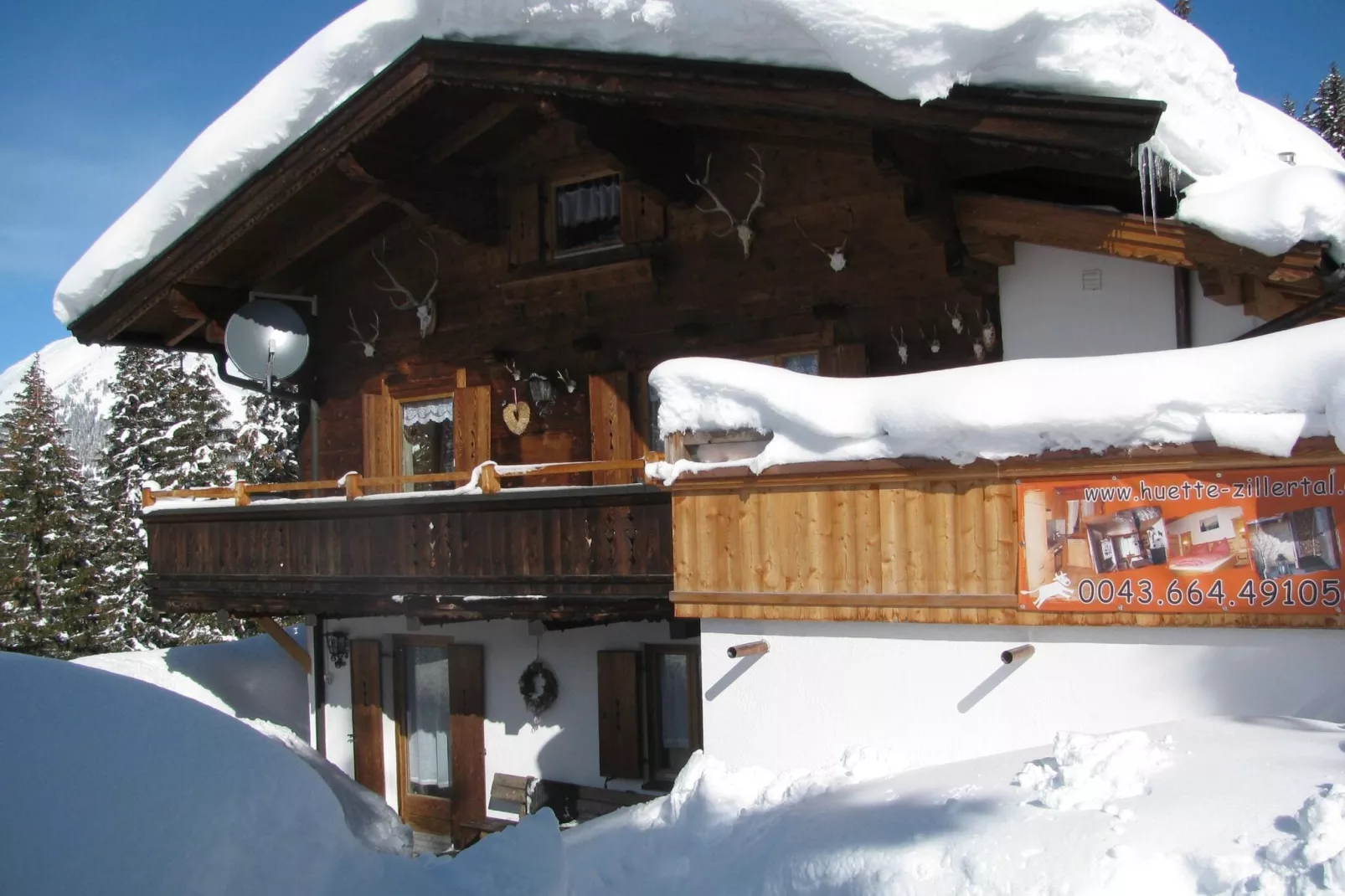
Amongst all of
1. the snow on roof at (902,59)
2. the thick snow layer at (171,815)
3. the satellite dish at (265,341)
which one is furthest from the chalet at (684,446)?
the thick snow layer at (171,815)

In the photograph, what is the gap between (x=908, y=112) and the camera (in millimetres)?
7176

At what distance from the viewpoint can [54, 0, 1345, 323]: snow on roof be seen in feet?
21.1

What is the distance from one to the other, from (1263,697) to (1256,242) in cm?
287

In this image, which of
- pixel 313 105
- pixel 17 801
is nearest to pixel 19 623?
pixel 313 105

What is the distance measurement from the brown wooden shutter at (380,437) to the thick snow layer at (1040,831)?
22.5ft

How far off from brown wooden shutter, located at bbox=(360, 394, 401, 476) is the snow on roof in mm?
2637

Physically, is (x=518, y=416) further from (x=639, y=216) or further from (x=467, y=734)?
(x=467, y=734)

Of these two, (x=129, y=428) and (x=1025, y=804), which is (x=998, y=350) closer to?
(x=1025, y=804)

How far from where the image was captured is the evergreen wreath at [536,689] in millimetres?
10297

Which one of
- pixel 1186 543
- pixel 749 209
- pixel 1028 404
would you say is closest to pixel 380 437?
pixel 749 209

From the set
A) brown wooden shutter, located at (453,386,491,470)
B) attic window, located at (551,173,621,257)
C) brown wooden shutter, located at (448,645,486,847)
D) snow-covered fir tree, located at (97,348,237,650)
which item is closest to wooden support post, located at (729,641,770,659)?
brown wooden shutter, located at (448,645,486,847)

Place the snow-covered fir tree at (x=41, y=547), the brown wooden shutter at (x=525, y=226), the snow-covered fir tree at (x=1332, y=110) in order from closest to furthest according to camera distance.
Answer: the brown wooden shutter at (x=525, y=226) → the snow-covered fir tree at (x=41, y=547) → the snow-covered fir tree at (x=1332, y=110)

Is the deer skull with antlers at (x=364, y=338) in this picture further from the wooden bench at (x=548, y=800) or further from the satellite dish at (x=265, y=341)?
the wooden bench at (x=548, y=800)

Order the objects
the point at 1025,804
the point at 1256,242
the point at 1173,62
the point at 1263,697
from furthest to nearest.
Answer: the point at 1173,62, the point at 1256,242, the point at 1263,697, the point at 1025,804
